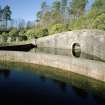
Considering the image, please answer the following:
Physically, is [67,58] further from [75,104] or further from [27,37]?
[27,37]

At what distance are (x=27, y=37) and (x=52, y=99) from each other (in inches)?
1206

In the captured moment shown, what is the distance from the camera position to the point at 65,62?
63.9 feet

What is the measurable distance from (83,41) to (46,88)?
54.7ft

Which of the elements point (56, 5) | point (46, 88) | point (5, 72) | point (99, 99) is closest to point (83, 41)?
point (5, 72)

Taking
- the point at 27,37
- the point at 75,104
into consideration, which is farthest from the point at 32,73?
the point at 27,37

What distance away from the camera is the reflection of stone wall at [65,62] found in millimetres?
16209

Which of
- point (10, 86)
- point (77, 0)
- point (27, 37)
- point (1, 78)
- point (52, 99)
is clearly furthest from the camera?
point (77, 0)

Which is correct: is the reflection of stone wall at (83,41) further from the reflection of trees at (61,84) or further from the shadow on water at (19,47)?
the reflection of trees at (61,84)

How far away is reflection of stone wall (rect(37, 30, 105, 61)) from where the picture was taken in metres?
27.9

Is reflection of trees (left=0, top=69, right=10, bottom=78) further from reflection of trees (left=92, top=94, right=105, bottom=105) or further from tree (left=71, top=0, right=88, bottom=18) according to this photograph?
tree (left=71, top=0, right=88, bottom=18)

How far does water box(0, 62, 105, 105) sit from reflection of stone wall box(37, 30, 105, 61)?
10112 millimetres

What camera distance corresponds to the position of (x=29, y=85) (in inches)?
620

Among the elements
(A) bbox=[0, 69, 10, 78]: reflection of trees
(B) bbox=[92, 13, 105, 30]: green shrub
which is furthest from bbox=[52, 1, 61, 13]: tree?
(A) bbox=[0, 69, 10, 78]: reflection of trees

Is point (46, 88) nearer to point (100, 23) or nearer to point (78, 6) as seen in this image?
point (100, 23)
